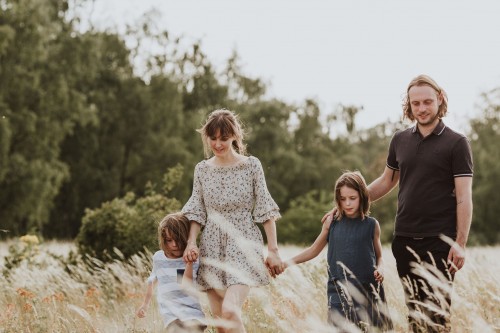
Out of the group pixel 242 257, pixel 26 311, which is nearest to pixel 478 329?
pixel 242 257

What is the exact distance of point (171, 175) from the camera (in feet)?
35.1

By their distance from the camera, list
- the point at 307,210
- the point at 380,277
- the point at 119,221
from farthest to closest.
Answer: the point at 307,210 < the point at 119,221 < the point at 380,277

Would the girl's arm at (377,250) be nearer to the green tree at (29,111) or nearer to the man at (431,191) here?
the man at (431,191)

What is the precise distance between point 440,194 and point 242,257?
125cm

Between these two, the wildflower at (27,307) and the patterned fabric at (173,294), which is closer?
the patterned fabric at (173,294)

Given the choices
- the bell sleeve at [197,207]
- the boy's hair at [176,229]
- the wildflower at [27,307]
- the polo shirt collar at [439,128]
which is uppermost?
the polo shirt collar at [439,128]

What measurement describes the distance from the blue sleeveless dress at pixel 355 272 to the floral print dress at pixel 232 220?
0.41m

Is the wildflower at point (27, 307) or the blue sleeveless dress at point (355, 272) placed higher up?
the blue sleeveless dress at point (355, 272)

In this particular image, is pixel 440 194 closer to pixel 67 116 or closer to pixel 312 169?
pixel 67 116

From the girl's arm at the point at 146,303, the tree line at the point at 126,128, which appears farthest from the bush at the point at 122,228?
the tree line at the point at 126,128

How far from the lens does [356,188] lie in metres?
4.64

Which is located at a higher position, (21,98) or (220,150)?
(21,98)

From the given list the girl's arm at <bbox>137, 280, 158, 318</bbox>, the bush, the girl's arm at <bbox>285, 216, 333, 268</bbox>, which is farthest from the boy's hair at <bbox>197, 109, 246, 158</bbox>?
the bush

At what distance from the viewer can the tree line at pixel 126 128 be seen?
26281 mm
